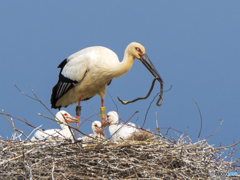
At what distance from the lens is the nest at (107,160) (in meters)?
4.12

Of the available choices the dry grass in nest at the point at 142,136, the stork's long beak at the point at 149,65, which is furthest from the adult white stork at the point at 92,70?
the dry grass in nest at the point at 142,136

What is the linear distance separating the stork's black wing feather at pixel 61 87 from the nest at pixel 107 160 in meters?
1.96

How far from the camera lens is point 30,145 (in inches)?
175

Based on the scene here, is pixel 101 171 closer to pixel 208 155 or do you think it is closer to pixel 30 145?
pixel 30 145

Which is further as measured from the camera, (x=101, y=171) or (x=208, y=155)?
(x=208, y=155)

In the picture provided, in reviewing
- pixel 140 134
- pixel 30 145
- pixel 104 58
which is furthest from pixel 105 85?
pixel 30 145

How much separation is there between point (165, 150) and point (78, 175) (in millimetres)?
816

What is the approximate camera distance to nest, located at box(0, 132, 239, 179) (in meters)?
4.12

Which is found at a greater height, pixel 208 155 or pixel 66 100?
pixel 66 100

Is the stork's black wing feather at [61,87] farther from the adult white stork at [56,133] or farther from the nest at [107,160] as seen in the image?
the nest at [107,160]

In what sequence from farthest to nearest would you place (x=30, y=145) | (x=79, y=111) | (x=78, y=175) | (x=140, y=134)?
(x=79, y=111), (x=140, y=134), (x=30, y=145), (x=78, y=175)

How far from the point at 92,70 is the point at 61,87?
647 millimetres

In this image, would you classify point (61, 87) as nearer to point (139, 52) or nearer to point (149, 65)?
point (139, 52)

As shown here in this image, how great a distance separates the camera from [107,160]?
4.20 metres
